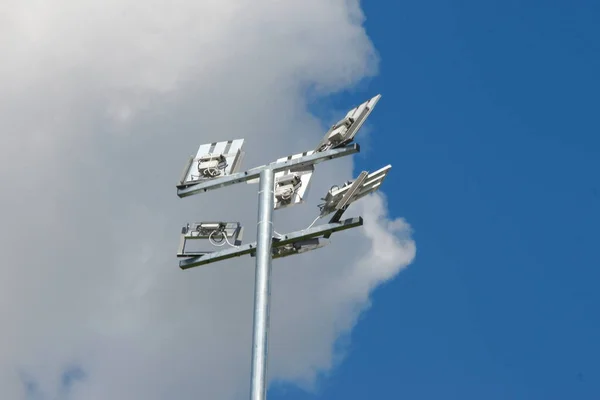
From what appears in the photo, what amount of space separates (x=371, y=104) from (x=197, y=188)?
4472mm

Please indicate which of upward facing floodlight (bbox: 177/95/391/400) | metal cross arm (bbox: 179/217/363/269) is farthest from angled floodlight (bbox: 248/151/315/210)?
metal cross arm (bbox: 179/217/363/269)

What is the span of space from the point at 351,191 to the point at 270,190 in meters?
1.90

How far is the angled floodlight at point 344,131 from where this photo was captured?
1092 inches

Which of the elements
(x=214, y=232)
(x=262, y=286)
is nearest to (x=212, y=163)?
(x=214, y=232)

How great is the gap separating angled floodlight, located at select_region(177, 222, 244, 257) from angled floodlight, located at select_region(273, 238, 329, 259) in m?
1.46

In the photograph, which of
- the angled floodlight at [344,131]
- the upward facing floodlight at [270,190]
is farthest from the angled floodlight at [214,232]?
the angled floodlight at [344,131]

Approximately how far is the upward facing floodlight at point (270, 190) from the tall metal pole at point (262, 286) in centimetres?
2

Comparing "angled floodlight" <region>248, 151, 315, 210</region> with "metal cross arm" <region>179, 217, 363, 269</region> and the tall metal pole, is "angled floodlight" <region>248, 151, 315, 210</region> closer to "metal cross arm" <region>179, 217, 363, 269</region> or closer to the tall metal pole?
the tall metal pole

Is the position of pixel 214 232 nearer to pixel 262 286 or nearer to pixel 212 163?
pixel 212 163

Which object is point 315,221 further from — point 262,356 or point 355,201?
point 262,356

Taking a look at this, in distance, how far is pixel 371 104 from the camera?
1139 inches

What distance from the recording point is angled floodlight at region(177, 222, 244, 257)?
92.8 feet

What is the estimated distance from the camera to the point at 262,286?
2459 centimetres

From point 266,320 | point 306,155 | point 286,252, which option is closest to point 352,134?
point 306,155
